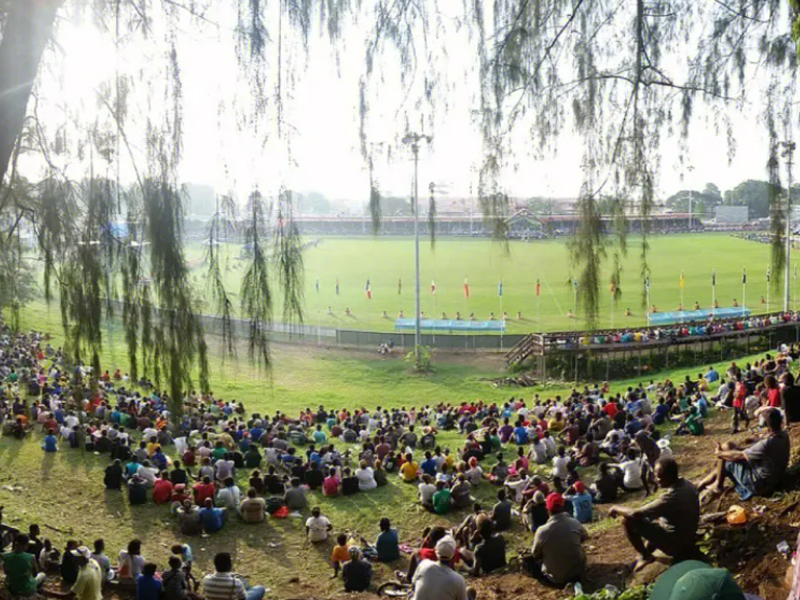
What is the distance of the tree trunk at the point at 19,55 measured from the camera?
596cm

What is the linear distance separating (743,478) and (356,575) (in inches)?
174

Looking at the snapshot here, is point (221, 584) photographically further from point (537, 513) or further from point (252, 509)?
point (252, 509)

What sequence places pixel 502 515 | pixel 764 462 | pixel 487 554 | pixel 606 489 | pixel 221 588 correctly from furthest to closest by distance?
pixel 606 489
pixel 502 515
pixel 487 554
pixel 221 588
pixel 764 462

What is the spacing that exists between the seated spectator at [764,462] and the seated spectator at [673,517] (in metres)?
1.31

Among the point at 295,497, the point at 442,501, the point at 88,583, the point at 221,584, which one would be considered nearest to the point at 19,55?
the point at 221,584

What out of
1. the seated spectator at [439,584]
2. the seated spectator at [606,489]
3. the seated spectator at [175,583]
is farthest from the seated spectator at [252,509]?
the seated spectator at [439,584]

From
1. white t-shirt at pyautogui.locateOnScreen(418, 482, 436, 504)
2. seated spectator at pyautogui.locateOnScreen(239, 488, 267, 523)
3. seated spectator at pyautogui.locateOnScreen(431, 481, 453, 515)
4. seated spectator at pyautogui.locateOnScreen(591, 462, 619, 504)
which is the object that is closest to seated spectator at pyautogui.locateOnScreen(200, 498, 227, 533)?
seated spectator at pyautogui.locateOnScreen(239, 488, 267, 523)

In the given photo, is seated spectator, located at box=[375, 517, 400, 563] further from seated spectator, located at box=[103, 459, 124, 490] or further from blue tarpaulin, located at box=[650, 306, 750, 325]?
blue tarpaulin, located at box=[650, 306, 750, 325]

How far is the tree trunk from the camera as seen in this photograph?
596cm

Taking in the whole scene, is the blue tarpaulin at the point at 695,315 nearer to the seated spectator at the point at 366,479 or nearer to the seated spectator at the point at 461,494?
the seated spectator at the point at 366,479

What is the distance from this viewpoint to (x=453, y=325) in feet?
148

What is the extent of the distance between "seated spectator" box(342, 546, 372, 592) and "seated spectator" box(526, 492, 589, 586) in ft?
8.75

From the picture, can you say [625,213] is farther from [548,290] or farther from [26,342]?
[548,290]

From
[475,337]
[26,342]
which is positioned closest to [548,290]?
[475,337]
